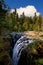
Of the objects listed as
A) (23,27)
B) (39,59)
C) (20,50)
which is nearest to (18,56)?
(20,50)

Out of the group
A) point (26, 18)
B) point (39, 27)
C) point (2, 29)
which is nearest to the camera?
point (2, 29)

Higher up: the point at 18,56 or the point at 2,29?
the point at 2,29

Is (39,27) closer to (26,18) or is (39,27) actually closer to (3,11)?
(26,18)

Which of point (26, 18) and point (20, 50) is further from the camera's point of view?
point (26, 18)

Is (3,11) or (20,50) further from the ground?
(3,11)

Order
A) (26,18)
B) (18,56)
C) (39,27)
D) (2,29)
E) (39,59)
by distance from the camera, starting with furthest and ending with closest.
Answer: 1. (26,18)
2. (39,27)
3. (18,56)
4. (39,59)
5. (2,29)

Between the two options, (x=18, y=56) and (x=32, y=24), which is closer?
(x=18, y=56)

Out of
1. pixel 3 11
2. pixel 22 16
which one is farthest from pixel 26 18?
pixel 3 11

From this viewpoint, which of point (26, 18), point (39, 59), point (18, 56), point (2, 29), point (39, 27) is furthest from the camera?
point (26, 18)

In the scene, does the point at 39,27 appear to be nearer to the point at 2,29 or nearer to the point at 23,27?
the point at 23,27

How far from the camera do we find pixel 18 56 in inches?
714

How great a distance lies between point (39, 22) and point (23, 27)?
11.9ft

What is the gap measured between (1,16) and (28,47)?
10.3 metres

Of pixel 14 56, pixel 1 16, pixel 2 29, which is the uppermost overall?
pixel 1 16
